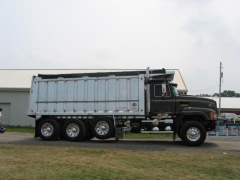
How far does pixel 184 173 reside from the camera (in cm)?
742

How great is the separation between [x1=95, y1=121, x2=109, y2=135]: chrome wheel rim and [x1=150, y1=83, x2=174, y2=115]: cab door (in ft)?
7.36

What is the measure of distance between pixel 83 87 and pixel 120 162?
6.72 m

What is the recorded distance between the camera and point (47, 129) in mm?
15117

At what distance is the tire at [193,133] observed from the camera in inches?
518

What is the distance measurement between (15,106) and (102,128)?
57.7ft

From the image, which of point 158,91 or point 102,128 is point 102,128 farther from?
point 158,91

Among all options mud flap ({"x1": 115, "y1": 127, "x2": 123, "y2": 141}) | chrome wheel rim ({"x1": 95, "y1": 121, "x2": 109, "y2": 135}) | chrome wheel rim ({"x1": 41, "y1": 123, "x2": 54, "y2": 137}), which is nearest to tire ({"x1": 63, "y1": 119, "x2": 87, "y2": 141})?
chrome wheel rim ({"x1": 95, "y1": 121, "x2": 109, "y2": 135})

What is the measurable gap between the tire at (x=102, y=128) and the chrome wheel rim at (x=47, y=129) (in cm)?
221

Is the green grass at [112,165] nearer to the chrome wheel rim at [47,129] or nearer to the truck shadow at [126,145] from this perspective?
the truck shadow at [126,145]

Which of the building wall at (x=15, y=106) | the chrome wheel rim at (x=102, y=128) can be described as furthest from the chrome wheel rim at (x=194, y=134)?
the building wall at (x=15, y=106)

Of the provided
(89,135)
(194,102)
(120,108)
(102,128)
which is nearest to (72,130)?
(89,135)

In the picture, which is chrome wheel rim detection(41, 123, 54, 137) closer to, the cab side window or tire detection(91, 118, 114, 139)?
tire detection(91, 118, 114, 139)

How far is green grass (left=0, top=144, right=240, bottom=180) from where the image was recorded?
702 centimetres

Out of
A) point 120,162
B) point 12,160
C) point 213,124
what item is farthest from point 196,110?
point 12,160
